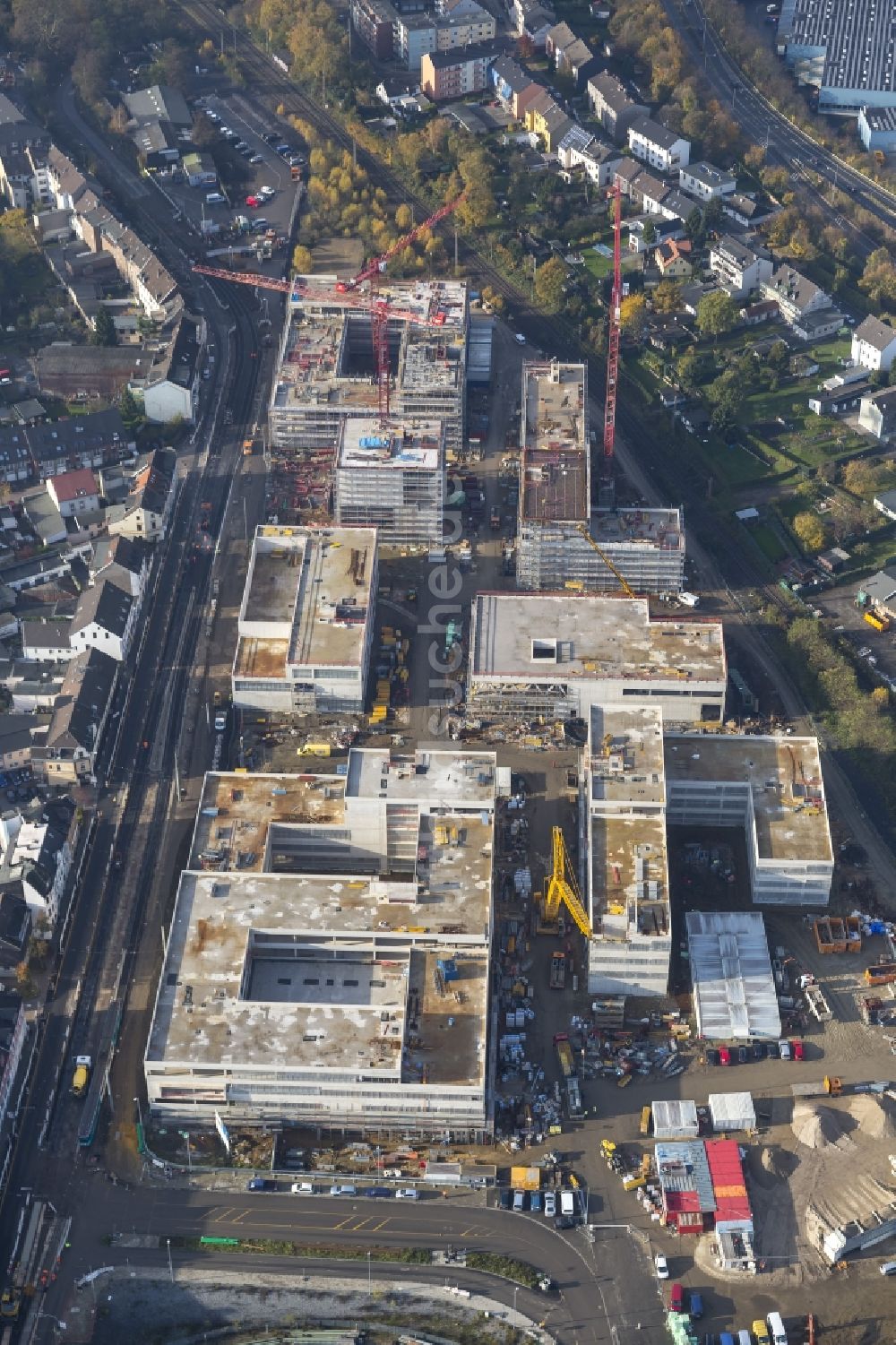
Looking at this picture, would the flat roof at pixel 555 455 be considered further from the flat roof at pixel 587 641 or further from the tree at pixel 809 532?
the tree at pixel 809 532

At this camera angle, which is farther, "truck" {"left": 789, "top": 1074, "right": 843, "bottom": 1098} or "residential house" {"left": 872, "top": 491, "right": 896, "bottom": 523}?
"residential house" {"left": 872, "top": 491, "right": 896, "bottom": 523}

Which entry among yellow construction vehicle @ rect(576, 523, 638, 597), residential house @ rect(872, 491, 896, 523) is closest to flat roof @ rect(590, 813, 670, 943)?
yellow construction vehicle @ rect(576, 523, 638, 597)

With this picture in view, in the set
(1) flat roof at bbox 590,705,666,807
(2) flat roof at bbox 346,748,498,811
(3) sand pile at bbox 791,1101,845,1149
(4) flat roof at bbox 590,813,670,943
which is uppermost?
(1) flat roof at bbox 590,705,666,807

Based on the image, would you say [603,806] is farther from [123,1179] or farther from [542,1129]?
[123,1179]

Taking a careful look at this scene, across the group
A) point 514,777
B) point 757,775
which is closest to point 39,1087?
point 514,777

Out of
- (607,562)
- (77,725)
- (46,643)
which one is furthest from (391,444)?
(77,725)

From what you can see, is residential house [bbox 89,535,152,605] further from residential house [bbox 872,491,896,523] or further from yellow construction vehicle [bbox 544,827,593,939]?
residential house [bbox 872,491,896,523]
